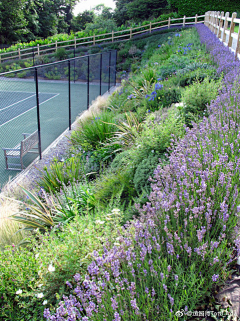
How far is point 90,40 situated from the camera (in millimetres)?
27297

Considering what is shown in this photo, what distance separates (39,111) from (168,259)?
30.6ft

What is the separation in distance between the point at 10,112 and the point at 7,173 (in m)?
6.07

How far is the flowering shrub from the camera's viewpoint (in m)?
1.51

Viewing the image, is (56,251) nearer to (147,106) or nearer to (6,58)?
(147,106)

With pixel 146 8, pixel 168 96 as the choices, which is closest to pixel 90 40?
pixel 146 8

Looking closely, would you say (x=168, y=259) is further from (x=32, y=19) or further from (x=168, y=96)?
(x=32, y=19)

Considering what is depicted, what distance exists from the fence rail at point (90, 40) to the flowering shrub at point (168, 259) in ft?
86.9

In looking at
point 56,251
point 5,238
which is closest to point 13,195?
point 5,238

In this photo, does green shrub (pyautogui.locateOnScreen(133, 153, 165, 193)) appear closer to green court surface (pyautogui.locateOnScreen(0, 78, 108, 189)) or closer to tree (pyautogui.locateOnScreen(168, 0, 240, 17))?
green court surface (pyautogui.locateOnScreen(0, 78, 108, 189))

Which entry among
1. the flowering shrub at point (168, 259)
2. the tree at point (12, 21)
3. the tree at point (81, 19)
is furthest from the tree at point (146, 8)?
the flowering shrub at point (168, 259)

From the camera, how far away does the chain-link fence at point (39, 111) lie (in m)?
6.70

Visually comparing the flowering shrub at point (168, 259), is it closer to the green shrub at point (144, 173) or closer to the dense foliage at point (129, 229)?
the dense foliage at point (129, 229)

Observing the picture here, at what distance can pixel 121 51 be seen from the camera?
946 inches

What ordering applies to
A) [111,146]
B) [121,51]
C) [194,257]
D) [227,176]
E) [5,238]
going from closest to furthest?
[194,257]
[227,176]
[5,238]
[111,146]
[121,51]
